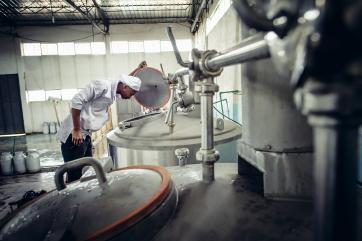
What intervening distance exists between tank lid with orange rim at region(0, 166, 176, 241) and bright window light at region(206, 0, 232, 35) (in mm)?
4962

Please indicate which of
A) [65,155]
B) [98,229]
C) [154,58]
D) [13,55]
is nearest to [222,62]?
[98,229]

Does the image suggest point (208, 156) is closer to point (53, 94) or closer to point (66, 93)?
point (66, 93)

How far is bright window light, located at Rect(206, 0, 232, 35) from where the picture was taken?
562 centimetres

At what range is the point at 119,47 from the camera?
35.4 feet

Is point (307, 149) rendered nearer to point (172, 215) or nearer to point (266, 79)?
point (266, 79)

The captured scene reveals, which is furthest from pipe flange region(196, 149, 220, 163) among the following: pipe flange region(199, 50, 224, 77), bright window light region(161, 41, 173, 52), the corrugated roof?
bright window light region(161, 41, 173, 52)

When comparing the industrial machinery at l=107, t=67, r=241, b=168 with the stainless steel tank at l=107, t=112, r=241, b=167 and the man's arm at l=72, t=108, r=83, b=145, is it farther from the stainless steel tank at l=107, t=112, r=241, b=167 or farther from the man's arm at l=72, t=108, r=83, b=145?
the man's arm at l=72, t=108, r=83, b=145

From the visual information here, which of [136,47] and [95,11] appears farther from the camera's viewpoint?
[136,47]

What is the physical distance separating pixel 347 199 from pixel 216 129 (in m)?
1.67

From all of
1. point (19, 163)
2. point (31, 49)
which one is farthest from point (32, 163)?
point (31, 49)

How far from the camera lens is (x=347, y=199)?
31cm

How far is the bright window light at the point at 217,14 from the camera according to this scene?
562 cm

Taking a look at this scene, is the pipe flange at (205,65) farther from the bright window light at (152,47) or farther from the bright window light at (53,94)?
the bright window light at (53,94)

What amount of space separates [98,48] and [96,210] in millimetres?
10923
